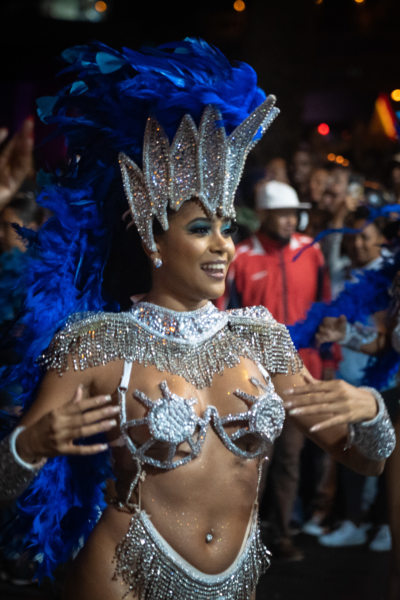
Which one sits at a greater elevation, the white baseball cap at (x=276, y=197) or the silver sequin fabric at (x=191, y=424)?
the white baseball cap at (x=276, y=197)

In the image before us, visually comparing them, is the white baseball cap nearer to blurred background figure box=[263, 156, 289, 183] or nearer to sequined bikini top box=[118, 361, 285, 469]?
blurred background figure box=[263, 156, 289, 183]

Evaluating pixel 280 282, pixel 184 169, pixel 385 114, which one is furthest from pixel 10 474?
pixel 385 114

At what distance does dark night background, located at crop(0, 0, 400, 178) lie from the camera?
7.38m

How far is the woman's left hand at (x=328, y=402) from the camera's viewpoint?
6.84ft

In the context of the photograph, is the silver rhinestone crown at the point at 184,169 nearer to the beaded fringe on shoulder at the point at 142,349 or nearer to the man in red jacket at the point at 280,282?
the beaded fringe on shoulder at the point at 142,349

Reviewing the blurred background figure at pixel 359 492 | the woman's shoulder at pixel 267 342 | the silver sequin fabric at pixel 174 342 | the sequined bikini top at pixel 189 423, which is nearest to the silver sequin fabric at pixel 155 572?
the sequined bikini top at pixel 189 423

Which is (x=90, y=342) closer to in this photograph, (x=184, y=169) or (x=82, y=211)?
(x=82, y=211)

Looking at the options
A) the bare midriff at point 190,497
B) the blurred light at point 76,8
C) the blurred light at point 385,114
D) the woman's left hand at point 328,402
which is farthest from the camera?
the blurred light at point 76,8

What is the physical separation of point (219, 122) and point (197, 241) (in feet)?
1.13

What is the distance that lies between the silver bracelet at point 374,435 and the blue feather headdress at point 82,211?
2.48 feet

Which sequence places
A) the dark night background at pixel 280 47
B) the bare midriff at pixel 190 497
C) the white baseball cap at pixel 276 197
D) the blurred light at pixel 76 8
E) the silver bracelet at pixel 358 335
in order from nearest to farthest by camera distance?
the bare midriff at pixel 190 497, the silver bracelet at pixel 358 335, the white baseball cap at pixel 276 197, the dark night background at pixel 280 47, the blurred light at pixel 76 8

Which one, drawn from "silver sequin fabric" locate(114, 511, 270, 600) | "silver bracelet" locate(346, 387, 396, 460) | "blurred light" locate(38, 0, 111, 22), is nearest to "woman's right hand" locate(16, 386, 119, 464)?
"silver sequin fabric" locate(114, 511, 270, 600)

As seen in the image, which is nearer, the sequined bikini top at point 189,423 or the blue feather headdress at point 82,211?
the sequined bikini top at point 189,423

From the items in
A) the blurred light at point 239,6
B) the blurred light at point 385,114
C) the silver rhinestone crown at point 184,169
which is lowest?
the silver rhinestone crown at point 184,169
